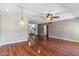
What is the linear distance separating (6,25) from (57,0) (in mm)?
2835

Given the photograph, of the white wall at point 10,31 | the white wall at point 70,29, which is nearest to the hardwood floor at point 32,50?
the white wall at point 10,31

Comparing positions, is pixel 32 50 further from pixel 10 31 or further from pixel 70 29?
pixel 70 29

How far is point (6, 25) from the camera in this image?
12.0ft

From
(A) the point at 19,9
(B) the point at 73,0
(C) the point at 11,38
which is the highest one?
(A) the point at 19,9

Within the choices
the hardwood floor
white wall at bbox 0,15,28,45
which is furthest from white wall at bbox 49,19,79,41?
white wall at bbox 0,15,28,45

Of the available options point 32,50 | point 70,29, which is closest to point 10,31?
point 32,50

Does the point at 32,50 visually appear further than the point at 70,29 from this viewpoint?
No

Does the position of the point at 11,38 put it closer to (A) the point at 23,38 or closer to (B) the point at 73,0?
(A) the point at 23,38

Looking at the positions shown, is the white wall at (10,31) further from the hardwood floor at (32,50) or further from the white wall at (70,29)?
the white wall at (70,29)

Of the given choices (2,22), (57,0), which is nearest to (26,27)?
(57,0)

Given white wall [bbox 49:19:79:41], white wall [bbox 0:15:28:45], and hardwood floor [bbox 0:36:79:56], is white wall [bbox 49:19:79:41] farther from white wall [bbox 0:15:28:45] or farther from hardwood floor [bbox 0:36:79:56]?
white wall [bbox 0:15:28:45]

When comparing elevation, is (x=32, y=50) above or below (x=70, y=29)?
below

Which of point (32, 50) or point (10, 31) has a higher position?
point (10, 31)

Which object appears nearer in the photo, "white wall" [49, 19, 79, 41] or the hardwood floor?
the hardwood floor
